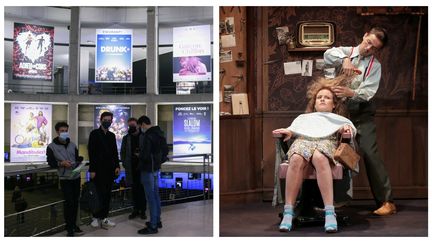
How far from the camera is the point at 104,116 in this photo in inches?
151

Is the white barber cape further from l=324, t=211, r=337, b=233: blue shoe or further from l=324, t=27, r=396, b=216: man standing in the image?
l=324, t=211, r=337, b=233: blue shoe

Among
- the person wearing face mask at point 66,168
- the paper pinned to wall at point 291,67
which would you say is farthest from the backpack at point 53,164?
the paper pinned to wall at point 291,67

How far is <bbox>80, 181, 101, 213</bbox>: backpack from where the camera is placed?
3826 mm

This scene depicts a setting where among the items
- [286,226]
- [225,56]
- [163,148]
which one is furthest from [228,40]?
[286,226]

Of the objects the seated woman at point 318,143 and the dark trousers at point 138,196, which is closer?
the seated woman at point 318,143

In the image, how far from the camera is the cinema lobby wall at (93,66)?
12.4ft

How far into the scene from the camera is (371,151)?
412 centimetres

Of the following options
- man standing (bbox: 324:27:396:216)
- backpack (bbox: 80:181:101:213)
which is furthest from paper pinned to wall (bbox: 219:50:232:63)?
backpack (bbox: 80:181:101:213)

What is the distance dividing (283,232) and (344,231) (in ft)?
1.23

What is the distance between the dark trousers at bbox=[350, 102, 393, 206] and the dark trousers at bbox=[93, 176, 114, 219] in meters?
1.73

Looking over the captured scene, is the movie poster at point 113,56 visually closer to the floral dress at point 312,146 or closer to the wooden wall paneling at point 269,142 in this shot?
the floral dress at point 312,146

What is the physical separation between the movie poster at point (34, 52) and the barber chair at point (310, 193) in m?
1.56

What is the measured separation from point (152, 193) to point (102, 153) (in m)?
0.43

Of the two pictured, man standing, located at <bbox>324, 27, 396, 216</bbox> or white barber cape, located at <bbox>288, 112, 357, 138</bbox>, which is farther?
man standing, located at <bbox>324, 27, 396, 216</bbox>
